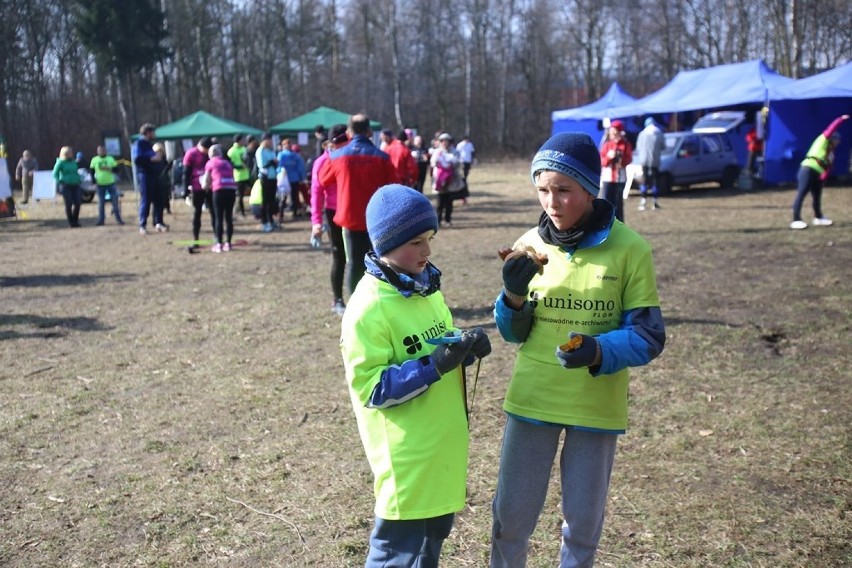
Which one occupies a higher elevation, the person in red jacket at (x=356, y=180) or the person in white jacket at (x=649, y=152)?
the person in white jacket at (x=649, y=152)

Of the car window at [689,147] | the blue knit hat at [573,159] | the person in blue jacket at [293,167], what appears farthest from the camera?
the car window at [689,147]

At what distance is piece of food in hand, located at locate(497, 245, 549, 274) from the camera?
262 cm

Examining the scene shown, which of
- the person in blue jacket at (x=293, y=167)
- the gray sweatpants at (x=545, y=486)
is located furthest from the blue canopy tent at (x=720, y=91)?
the gray sweatpants at (x=545, y=486)

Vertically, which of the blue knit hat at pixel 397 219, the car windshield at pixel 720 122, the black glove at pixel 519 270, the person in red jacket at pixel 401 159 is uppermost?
the car windshield at pixel 720 122

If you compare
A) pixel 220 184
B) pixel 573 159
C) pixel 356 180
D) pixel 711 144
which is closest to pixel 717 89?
pixel 711 144

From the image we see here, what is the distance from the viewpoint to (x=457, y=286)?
9.70m

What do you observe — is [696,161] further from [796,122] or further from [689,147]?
[796,122]

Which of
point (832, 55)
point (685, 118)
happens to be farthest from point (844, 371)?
point (832, 55)

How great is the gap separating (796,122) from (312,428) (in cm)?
2071

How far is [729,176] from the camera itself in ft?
73.4

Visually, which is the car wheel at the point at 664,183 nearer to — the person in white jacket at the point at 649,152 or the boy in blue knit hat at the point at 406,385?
the person in white jacket at the point at 649,152

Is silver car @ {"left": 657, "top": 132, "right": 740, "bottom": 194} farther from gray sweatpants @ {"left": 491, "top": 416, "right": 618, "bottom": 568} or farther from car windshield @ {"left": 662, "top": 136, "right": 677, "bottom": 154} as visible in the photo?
gray sweatpants @ {"left": 491, "top": 416, "right": 618, "bottom": 568}

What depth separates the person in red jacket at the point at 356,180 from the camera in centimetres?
731

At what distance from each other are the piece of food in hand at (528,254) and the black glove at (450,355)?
36 centimetres
